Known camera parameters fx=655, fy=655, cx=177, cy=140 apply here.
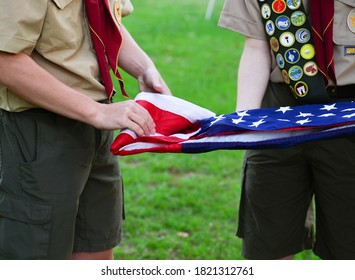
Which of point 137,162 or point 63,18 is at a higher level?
point 63,18

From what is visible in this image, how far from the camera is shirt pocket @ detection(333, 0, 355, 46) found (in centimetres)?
Result: 260

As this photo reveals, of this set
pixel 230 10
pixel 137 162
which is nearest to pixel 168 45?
pixel 137 162

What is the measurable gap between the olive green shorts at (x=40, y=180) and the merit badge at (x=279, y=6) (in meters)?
0.89

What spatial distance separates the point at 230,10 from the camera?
111 inches

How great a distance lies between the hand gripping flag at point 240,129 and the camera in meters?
2.36

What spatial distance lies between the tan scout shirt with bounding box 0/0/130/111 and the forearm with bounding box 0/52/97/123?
0.05 meters

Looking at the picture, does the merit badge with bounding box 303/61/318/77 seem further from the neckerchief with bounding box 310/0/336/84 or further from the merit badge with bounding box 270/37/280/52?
the merit badge with bounding box 270/37/280/52

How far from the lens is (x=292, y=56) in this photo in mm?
2648

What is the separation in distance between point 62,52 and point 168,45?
7220 mm

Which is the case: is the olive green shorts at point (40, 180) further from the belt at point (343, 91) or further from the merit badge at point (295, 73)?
the belt at point (343, 91)

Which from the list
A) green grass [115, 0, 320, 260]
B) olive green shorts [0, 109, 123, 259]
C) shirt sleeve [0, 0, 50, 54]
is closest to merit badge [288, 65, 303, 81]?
olive green shorts [0, 109, 123, 259]

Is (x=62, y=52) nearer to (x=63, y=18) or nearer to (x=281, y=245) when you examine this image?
(x=63, y=18)

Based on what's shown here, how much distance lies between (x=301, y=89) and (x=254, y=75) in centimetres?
22

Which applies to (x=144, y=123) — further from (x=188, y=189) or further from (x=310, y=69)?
(x=188, y=189)
